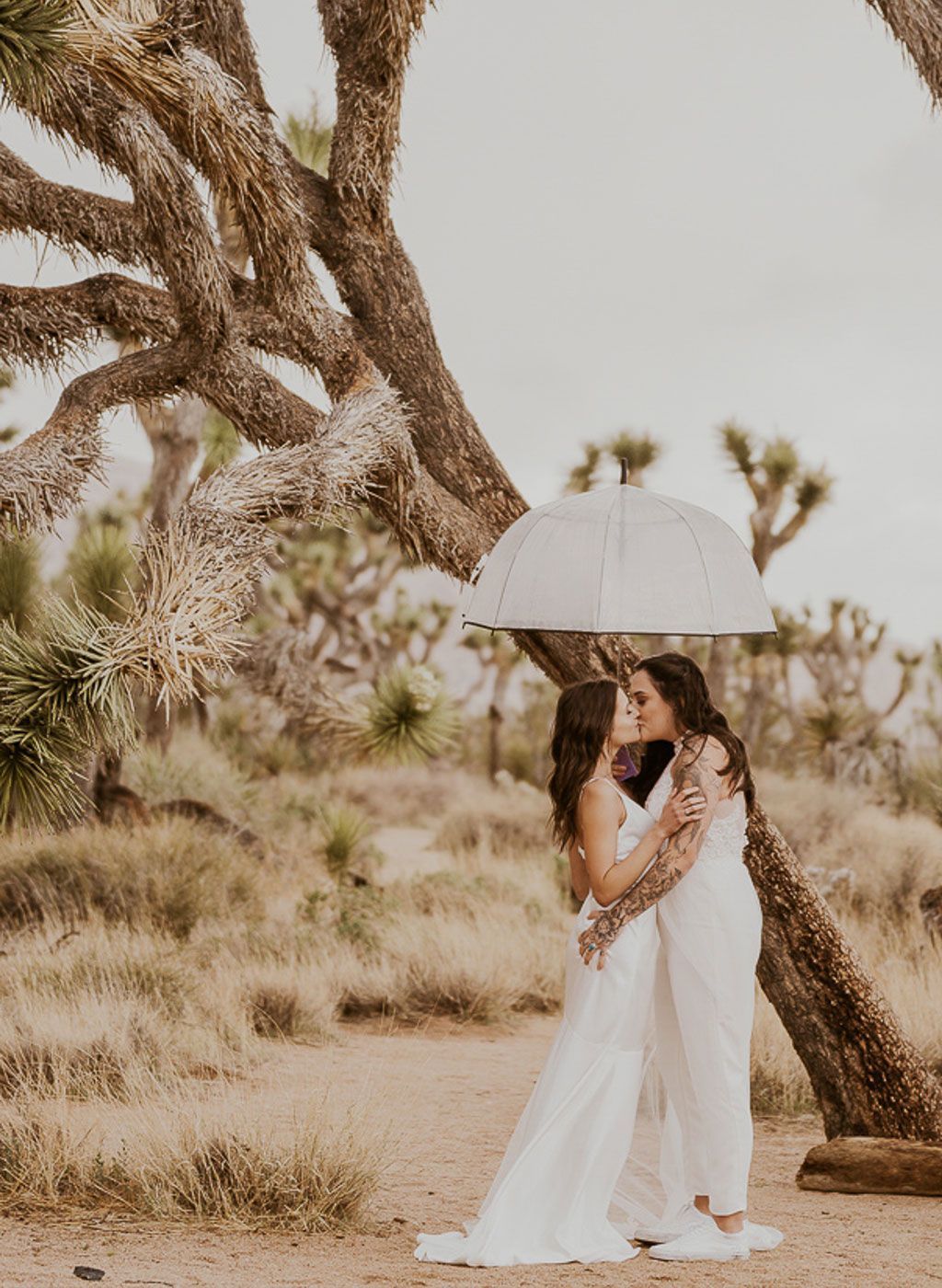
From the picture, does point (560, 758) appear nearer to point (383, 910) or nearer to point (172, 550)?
point (172, 550)

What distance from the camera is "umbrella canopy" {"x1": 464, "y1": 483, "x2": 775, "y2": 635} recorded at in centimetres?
496

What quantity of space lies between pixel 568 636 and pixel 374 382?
135 centimetres

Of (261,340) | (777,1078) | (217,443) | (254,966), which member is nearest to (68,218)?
(261,340)

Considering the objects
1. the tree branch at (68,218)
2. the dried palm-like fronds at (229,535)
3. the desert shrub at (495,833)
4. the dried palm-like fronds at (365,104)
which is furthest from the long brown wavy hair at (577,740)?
the desert shrub at (495,833)

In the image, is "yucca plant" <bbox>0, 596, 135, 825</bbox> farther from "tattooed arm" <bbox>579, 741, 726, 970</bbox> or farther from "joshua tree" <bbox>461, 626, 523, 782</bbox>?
"joshua tree" <bbox>461, 626, 523, 782</bbox>

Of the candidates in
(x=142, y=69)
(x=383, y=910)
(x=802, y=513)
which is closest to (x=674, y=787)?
(x=142, y=69)

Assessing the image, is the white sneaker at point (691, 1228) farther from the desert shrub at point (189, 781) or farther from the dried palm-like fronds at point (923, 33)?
the desert shrub at point (189, 781)

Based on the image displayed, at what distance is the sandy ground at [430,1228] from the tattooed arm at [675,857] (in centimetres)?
92

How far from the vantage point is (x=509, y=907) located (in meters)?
12.3

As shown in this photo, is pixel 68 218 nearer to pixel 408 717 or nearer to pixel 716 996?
pixel 716 996

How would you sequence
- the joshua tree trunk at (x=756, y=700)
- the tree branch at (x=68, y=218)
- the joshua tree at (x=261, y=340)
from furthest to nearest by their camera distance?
the joshua tree trunk at (x=756, y=700) → the tree branch at (x=68, y=218) → the joshua tree at (x=261, y=340)

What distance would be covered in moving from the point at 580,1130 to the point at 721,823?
98 centimetres

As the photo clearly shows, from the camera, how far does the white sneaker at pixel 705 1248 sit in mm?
4578

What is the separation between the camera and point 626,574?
5.04 meters
